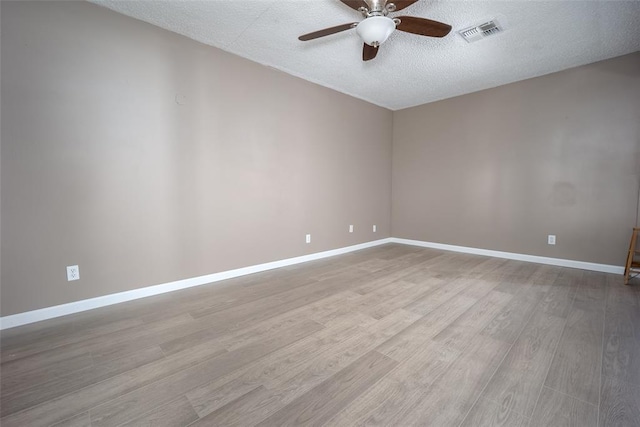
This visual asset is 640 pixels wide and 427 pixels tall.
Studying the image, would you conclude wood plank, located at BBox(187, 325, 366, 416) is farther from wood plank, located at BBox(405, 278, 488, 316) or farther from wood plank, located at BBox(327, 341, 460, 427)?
wood plank, located at BBox(405, 278, 488, 316)

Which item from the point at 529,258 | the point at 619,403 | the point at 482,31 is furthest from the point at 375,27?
the point at 529,258

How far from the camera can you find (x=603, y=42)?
2.71 meters

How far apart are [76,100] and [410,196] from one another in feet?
15.1

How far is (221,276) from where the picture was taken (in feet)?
9.66

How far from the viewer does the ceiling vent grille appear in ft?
7.88

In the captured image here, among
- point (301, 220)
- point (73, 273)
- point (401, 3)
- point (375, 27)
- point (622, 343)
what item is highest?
point (401, 3)

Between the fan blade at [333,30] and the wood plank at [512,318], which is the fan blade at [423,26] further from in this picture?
the wood plank at [512,318]

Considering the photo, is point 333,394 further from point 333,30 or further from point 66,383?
point 333,30

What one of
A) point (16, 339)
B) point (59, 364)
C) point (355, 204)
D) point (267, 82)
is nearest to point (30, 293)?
point (16, 339)

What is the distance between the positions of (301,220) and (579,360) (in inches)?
114

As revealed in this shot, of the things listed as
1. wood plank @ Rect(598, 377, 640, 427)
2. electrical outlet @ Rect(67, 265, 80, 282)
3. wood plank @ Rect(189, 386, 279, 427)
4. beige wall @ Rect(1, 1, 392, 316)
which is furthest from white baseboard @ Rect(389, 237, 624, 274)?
electrical outlet @ Rect(67, 265, 80, 282)

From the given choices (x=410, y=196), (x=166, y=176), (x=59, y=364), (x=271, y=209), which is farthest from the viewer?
(x=410, y=196)

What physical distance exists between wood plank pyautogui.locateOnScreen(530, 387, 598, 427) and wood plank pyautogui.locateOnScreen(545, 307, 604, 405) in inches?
2.3

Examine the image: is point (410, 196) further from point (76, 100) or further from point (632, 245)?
point (76, 100)
